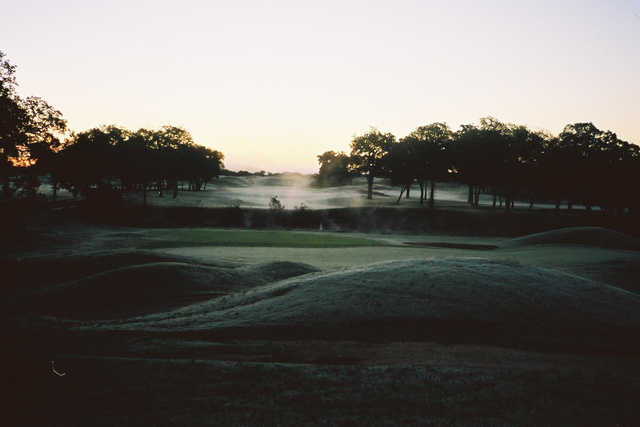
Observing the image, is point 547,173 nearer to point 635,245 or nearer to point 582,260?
point 635,245

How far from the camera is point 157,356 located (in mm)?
8547

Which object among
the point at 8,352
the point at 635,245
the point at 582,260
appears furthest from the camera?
the point at 635,245

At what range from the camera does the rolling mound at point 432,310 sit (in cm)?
1020

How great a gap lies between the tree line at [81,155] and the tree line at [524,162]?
39.9 metres

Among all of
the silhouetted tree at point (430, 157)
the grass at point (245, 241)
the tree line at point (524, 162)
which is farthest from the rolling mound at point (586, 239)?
the silhouetted tree at point (430, 157)

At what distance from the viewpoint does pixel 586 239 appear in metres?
37.1

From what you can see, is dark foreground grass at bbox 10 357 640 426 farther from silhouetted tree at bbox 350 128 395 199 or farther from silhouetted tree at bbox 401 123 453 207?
silhouetted tree at bbox 350 128 395 199

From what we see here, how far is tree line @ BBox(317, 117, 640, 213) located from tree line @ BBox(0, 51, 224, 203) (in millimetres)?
39851

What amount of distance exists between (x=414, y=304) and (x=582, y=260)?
1855 centimetres

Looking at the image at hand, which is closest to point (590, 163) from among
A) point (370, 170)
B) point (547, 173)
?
point (547, 173)

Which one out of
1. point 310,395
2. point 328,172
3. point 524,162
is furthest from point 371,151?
point 310,395

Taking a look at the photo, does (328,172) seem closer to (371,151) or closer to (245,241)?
(371,151)

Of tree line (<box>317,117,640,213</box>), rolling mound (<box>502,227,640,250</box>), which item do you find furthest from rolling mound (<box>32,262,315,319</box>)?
tree line (<box>317,117,640,213</box>)

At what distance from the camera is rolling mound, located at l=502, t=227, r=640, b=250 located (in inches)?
1410
